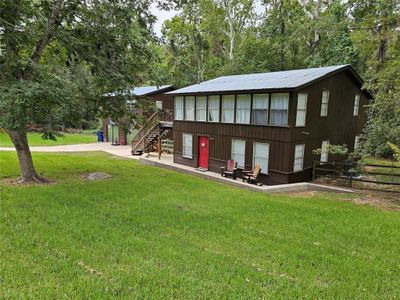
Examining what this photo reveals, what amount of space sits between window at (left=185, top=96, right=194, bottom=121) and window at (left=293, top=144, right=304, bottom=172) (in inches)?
289

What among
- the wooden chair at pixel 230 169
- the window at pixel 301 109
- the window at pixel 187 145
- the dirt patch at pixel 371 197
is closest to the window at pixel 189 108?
the window at pixel 187 145

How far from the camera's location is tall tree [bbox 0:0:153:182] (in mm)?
7996

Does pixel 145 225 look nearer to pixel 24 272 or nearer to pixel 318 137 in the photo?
pixel 24 272

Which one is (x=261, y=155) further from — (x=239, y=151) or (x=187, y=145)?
(x=187, y=145)

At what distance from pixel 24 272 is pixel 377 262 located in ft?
18.2

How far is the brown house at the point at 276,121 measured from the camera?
540 inches

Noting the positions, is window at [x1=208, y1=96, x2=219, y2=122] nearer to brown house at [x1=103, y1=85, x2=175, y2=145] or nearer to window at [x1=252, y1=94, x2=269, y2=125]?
window at [x1=252, y1=94, x2=269, y2=125]

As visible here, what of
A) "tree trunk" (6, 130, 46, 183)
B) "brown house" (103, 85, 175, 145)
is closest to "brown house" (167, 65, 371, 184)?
"brown house" (103, 85, 175, 145)

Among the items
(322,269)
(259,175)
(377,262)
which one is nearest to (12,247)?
(322,269)

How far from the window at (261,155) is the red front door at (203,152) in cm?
371

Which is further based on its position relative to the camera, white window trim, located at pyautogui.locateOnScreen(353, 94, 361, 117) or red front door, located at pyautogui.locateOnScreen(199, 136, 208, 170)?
white window trim, located at pyautogui.locateOnScreen(353, 94, 361, 117)

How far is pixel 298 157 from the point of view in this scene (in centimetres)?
1416

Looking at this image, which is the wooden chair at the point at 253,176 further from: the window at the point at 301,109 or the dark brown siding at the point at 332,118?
the window at the point at 301,109

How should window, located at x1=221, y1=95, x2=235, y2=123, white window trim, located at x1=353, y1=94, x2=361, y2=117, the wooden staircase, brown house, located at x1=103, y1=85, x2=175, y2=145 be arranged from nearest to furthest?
window, located at x1=221, y1=95, x2=235, y2=123 → white window trim, located at x1=353, y1=94, x2=361, y2=117 → the wooden staircase → brown house, located at x1=103, y1=85, x2=175, y2=145
